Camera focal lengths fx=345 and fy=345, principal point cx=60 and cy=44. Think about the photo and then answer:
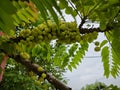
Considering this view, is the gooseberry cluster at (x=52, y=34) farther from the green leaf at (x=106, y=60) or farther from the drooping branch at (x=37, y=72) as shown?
the green leaf at (x=106, y=60)

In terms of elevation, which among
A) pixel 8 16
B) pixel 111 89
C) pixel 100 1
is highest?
pixel 100 1

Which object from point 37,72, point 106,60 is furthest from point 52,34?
point 106,60

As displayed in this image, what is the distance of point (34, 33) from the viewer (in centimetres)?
89

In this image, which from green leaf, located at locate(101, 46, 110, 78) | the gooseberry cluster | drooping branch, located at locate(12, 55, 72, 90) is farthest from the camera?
green leaf, located at locate(101, 46, 110, 78)

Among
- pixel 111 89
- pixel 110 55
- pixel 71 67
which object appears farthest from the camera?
pixel 71 67

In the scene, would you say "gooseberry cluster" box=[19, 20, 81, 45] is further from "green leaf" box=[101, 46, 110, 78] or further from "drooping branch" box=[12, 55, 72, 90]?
"green leaf" box=[101, 46, 110, 78]

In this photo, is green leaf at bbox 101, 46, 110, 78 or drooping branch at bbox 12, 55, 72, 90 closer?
drooping branch at bbox 12, 55, 72, 90

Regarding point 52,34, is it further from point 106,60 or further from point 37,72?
point 106,60

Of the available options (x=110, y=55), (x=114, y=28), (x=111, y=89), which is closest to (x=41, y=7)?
(x=114, y=28)

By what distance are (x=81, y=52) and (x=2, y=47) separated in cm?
41

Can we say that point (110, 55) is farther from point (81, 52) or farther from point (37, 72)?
point (37, 72)

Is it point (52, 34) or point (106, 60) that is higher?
point (106, 60)

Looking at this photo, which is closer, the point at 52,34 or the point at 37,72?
the point at 52,34

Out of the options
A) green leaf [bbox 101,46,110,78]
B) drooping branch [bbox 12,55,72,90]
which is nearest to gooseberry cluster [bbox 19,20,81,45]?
drooping branch [bbox 12,55,72,90]
